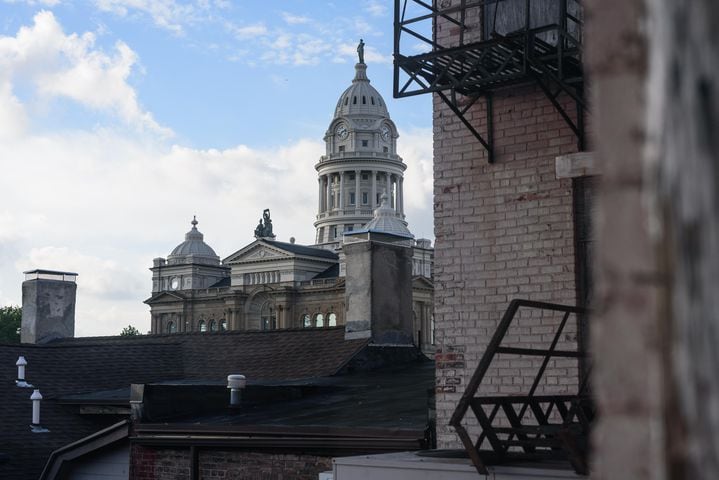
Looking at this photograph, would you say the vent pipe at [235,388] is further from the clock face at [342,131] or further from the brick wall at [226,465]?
the clock face at [342,131]

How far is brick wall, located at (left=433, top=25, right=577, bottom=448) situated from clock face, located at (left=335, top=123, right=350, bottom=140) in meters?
140

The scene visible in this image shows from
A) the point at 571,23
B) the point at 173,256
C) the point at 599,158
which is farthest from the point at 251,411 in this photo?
the point at 173,256

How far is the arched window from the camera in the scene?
10744cm

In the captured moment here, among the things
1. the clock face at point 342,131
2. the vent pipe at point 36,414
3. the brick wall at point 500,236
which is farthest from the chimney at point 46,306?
the clock face at point 342,131

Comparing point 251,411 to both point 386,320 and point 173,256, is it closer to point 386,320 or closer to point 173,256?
point 386,320

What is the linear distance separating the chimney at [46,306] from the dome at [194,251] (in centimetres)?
10117

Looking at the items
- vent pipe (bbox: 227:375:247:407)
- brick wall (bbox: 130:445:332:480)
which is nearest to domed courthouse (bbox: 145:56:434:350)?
vent pipe (bbox: 227:375:247:407)

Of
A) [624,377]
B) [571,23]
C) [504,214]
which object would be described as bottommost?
[624,377]

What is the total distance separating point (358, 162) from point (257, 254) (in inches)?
1246

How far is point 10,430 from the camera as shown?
55.8 ft

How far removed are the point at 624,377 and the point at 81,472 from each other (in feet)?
49.2

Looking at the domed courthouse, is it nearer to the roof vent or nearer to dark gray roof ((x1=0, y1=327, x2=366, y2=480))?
dark gray roof ((x1=0, y1=327, x2=366, y2=480))

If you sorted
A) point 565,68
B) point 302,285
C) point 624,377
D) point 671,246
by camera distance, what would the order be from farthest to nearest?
point 302,285, point 565,68, point 624,377, point 671,246

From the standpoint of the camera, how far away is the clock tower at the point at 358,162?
14825 cm
